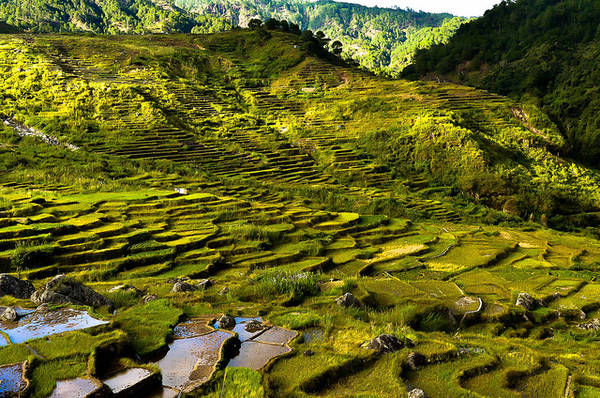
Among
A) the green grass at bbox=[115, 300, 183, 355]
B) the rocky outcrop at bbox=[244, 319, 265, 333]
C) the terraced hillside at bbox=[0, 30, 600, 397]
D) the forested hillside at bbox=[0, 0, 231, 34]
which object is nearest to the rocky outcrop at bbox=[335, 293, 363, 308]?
the terraced hillside at bbox=[0, 30, 600, 397]

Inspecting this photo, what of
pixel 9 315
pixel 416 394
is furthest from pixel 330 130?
pixel 416 394

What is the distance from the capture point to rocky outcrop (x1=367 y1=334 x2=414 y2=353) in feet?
17.5

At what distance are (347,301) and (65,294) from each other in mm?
5097

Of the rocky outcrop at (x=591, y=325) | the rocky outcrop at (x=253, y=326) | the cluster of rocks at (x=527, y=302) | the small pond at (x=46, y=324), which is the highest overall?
the small pond at (x=46, y=324)

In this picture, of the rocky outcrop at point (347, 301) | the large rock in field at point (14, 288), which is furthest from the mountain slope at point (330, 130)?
the rocky outcrop at point (347, 301)

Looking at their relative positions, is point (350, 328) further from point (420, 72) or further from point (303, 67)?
point (420, 72)

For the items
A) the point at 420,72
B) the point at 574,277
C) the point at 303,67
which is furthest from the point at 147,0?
the point at 574,277

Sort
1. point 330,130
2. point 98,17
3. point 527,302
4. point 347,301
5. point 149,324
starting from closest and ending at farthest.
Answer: point 149,324, point 347,301, point 527,302, point 330,130, point 98,17

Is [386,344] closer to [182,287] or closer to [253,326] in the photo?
[253,326]

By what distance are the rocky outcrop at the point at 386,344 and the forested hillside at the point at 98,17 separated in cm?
14144

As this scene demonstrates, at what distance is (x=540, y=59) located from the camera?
92.1 m

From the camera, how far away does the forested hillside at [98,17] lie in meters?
128

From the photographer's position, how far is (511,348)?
21.7 ft

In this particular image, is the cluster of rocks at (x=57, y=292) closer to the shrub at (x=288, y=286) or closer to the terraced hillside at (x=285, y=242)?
the terraced hillside at (x=285, y=242)
